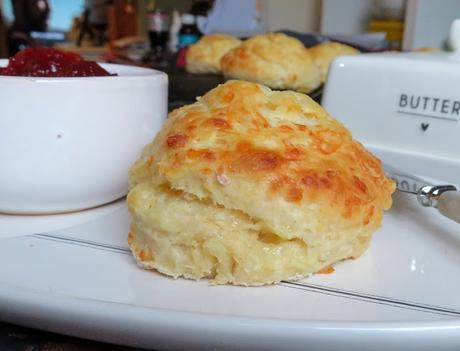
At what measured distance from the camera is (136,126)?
870 mm

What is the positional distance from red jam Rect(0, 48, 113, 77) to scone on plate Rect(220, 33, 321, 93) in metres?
1.18

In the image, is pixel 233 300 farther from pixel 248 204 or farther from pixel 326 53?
pixel 326 53

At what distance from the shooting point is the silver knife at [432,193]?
0.74 meters

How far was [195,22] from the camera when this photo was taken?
373 cm

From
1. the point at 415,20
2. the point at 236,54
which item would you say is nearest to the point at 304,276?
the point at 236,54

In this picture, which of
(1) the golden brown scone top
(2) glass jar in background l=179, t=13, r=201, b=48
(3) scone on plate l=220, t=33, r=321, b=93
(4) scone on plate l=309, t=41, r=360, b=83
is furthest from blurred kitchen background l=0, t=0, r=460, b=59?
(1) the golden brown scone top

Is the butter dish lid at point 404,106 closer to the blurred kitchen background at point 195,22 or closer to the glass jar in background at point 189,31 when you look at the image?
the blurred kitchen background at point 195,22

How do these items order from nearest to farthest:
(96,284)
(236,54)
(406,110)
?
(96,284) < (406,110) < (236,54)

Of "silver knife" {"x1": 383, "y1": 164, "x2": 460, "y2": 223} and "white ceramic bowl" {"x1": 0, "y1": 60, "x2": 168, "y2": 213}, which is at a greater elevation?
"white ceramic bowl" {"x1": 0, "y1": 60, "x2": 168, "y2": 213}

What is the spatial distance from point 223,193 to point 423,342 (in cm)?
26

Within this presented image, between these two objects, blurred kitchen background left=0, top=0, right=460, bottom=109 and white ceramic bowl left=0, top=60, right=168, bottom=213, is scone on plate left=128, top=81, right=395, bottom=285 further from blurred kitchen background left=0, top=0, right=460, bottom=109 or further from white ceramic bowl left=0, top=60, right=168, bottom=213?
blurred kitchen background left=0, top=0, right=460, bottom=109

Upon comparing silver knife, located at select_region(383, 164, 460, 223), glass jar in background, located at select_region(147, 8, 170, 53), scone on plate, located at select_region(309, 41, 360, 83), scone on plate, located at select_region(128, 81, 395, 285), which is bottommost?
glass jar in background, located at select_region(147, 8, 170, 53)

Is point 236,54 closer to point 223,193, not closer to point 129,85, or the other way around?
point 129,85

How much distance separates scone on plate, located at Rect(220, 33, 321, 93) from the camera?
1.98 metres
